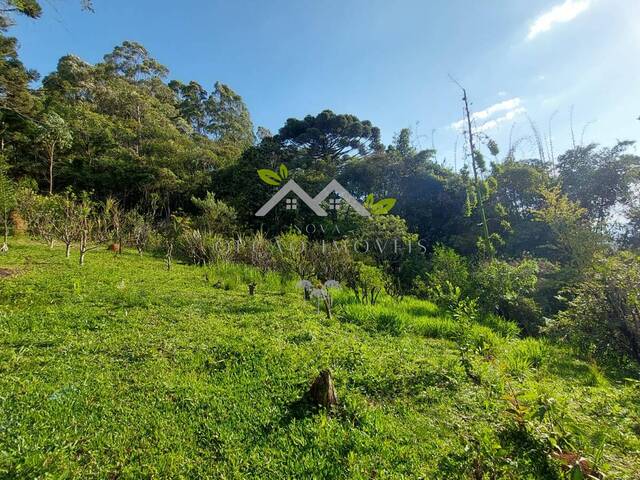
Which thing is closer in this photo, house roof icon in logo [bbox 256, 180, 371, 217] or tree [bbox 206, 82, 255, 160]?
house roof icon in logo [bbox 256, 180, 371, 217]

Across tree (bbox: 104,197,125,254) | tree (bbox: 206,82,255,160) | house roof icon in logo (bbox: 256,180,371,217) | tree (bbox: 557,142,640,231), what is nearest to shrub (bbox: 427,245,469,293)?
house roof icon in logo (bbox: 256,180,371,217)

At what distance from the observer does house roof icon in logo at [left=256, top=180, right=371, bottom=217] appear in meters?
13.0

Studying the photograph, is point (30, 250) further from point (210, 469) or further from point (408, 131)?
point (408, 131)

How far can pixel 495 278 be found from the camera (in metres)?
6.21

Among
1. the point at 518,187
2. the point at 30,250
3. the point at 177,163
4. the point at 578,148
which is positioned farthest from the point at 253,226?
the point at 578,148

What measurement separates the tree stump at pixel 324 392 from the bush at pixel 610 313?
3.43 metres

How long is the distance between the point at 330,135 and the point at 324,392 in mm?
15391

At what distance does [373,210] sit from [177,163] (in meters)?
10.9

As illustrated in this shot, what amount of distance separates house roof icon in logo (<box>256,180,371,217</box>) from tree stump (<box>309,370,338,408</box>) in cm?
992

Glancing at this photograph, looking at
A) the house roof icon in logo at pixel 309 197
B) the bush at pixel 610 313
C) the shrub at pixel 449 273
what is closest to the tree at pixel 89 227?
the house roof icon in logo at pixel 309 197

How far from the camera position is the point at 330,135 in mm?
16031

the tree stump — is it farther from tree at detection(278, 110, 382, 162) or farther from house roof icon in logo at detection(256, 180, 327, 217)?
tree at detection(278, 110, 382, 162)

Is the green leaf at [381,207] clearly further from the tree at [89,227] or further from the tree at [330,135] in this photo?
the tree at [89,227]

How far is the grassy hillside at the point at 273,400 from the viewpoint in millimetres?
1655
